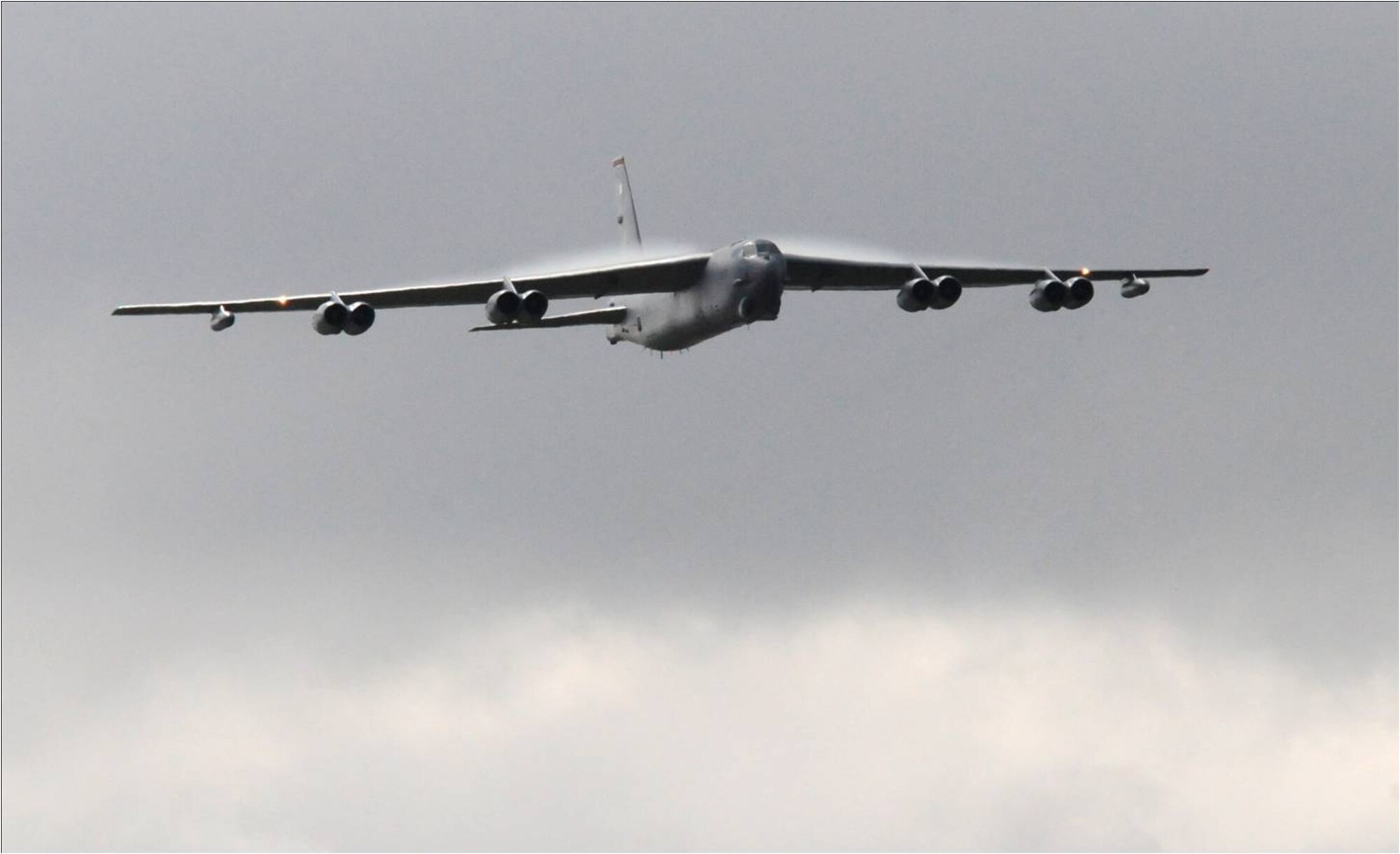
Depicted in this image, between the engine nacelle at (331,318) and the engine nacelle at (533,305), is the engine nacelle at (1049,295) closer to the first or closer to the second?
the engine nacelle at (533,305)

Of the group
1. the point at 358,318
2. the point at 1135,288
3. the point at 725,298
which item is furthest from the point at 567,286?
the point at 1135,288

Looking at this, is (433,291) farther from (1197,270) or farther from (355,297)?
(1197,270)

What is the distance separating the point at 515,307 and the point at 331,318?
15.2ft

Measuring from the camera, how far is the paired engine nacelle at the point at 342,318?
56406mm

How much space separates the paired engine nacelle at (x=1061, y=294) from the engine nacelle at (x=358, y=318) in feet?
60.0

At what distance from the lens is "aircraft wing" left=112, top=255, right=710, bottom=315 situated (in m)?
59.8

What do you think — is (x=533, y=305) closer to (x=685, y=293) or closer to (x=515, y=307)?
(x=515, y=307)

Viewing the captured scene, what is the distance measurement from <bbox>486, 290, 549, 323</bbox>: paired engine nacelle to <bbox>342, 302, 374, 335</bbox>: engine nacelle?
2.96 metres

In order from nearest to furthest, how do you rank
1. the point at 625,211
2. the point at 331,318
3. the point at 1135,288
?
the point at 331,318 < the point at 1135,288 < the point at 625,211

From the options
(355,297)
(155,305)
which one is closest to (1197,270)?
(355,297)

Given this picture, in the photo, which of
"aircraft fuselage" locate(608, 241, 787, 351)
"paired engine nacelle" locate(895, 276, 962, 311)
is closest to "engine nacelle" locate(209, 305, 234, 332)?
"aircraft fuselage" locate(608, 241, 787, 351)

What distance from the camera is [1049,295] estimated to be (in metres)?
61.9

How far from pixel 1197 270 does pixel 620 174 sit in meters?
20.4

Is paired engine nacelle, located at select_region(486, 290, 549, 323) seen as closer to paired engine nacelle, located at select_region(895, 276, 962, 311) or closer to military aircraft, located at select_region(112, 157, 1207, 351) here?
military aircraft, located at select_region(112, 157, 1207, 351)
